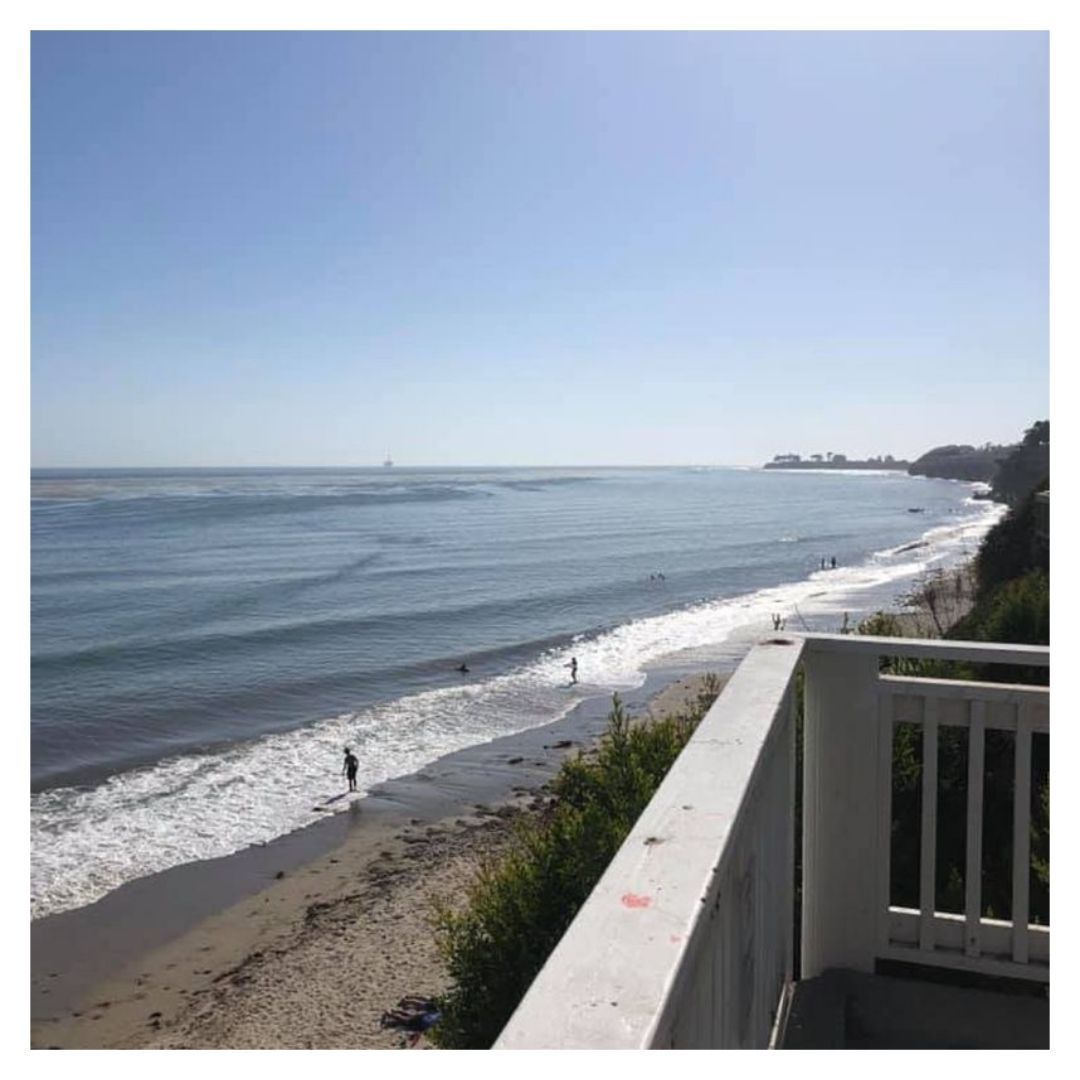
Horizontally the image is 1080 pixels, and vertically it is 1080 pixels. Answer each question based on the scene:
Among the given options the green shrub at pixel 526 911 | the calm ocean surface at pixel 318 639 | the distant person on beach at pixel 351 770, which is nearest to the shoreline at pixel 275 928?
the distant person on beach at pixel 351 770

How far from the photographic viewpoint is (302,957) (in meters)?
9.72

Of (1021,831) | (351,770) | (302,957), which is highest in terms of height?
(1021,831)

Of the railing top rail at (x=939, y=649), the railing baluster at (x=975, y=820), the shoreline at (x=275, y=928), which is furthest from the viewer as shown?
the shoreline at (x=275, y=928)

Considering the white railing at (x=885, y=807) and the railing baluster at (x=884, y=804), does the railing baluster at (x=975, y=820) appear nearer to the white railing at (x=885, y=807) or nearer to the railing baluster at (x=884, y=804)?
the white railing at (x=885, y=807)

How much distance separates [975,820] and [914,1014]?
577 millimetres

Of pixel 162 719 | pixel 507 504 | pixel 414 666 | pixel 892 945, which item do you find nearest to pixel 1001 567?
pixel 414 666

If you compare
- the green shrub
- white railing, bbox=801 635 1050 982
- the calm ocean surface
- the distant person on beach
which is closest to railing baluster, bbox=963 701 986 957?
white railing, bbox=801 635 1050 982

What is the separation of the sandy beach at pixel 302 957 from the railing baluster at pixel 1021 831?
6.88m

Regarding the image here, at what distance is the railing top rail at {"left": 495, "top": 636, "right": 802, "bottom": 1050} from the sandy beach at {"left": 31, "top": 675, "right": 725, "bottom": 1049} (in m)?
7.73

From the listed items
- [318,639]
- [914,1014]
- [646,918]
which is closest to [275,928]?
[914,1014]

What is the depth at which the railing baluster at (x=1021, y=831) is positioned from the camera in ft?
7.76

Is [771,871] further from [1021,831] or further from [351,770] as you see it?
[351,770]
